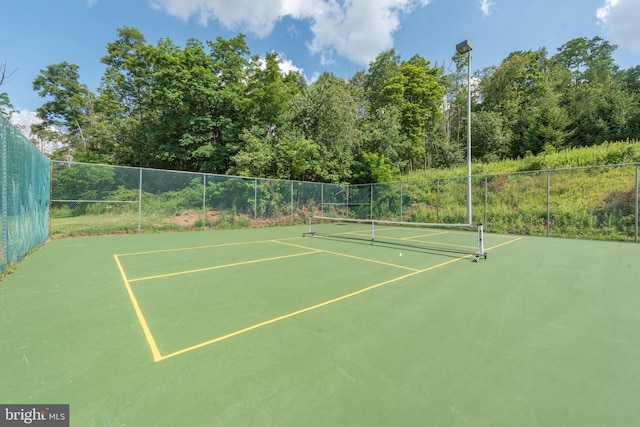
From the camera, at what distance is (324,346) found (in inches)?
103

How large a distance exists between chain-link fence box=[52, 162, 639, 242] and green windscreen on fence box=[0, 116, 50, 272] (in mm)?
2233

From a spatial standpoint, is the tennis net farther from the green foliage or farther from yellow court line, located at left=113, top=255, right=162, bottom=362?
the green foliage

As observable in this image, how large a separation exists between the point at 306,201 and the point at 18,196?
12955mm

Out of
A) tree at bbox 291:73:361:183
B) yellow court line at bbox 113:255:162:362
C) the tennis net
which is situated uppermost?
tree at bbox 291:73:361:183

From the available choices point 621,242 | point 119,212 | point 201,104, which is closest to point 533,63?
point 621,242

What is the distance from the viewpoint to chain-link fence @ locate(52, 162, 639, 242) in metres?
10.4

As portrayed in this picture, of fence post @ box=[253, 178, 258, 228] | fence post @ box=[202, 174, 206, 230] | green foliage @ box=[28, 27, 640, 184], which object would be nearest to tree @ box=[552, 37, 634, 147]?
green foliage @ box=[28, 27, 640, 184]

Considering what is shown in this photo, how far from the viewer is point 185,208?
1285 cm

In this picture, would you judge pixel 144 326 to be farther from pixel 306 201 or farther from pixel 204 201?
pixel 306 201

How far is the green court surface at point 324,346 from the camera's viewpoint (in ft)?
5.95

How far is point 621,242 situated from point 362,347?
12.7 metres

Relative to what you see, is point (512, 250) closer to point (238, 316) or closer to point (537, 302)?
point (537, 302)

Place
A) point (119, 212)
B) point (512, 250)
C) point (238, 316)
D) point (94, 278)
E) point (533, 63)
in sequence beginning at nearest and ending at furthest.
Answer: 1. point (238, 316)
2. point (94, 278)
3. point (512, 250)
4. point (119, 212)
5. point (533, 63)

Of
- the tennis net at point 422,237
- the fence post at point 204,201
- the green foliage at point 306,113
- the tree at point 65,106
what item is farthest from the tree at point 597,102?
the tree at point 65,106
